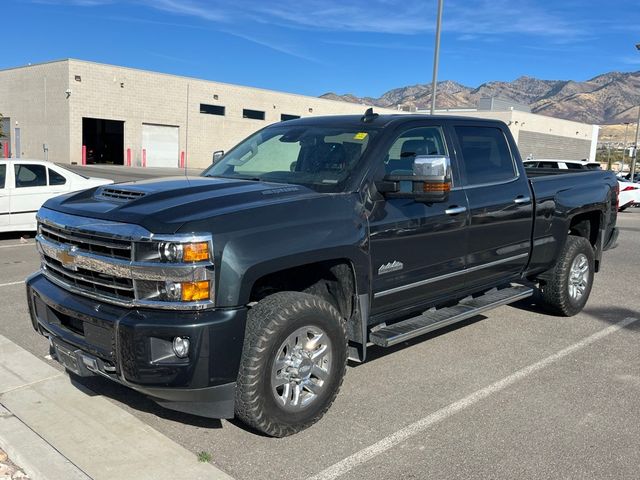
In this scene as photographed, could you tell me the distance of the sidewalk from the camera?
3.30 m

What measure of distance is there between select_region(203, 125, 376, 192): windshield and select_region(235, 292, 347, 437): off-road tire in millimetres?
882

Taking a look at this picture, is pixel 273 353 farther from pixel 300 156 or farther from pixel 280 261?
pixel 300 156

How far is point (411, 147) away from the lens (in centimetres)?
472

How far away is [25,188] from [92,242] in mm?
8807

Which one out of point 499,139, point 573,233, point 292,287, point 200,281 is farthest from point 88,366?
point 573,233

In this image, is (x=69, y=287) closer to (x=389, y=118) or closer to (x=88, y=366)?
(x=88, y=366)

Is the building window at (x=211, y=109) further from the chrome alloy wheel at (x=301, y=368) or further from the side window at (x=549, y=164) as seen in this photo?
the chrome alloy wheel at (x=301, y=368)

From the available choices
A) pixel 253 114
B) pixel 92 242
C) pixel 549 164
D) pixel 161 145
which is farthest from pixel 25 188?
pixel 253 114

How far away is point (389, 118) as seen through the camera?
4793 mm

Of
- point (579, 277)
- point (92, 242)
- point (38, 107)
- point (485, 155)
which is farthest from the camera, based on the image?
point (38, 107)

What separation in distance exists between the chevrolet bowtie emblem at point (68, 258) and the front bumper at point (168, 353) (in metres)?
0.30

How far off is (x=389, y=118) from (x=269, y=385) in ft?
7.79

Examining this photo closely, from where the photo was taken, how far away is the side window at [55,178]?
38.1 ft

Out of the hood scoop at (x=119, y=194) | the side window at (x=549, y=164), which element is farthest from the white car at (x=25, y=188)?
the side window at (x=549, y=164)
